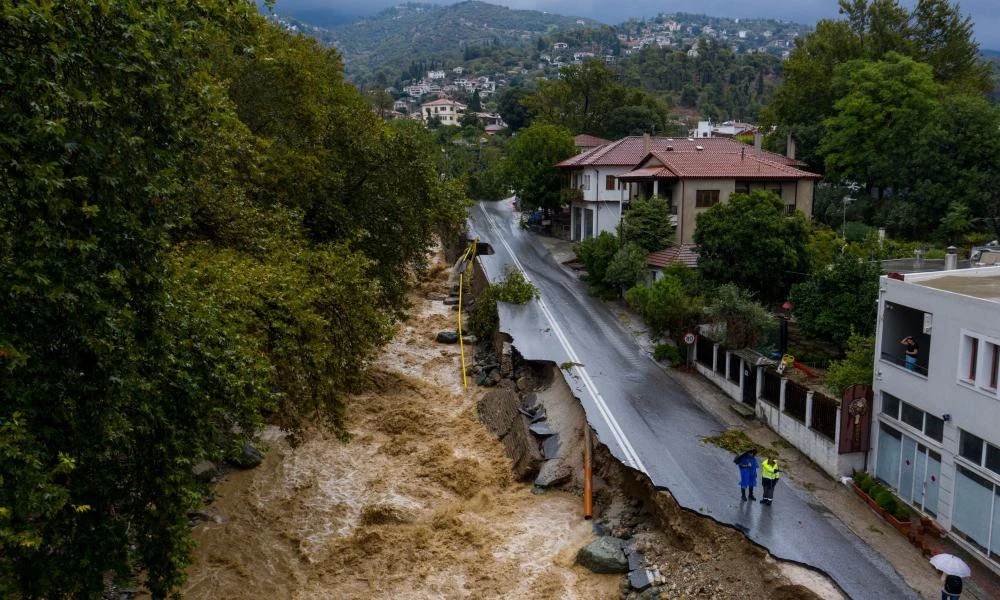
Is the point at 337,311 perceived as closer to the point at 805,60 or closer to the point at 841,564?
the point at 841,564

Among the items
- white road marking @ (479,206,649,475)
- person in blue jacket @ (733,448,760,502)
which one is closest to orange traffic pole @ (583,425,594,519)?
white road marking @ (479,206,649,475)

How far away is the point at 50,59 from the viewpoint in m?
9.20

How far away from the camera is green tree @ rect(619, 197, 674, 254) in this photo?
120 feet

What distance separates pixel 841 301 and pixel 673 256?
10.9 metres

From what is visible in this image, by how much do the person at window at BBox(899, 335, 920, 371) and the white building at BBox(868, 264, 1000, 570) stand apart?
97 millimetres

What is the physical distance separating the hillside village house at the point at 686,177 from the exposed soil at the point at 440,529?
16364 millimetres

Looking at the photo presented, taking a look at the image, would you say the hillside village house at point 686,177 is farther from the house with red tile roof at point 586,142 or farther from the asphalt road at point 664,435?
the house with red tile roof at point 586,142

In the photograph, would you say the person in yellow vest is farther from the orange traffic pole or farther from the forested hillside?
the forested hillside

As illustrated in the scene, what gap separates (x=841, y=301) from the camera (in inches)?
961

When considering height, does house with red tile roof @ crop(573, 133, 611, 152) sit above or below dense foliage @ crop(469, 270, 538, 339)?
above

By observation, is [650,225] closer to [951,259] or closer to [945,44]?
[951,259]

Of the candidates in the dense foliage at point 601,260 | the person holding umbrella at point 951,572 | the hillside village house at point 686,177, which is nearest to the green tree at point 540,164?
the hillside village house at point 686,177

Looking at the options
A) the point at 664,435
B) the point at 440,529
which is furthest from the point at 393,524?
the point at 664,435

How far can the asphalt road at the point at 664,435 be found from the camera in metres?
15.0
